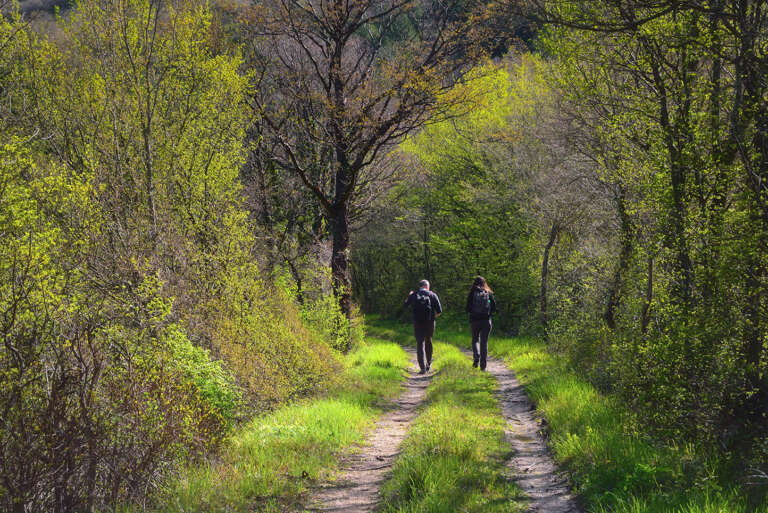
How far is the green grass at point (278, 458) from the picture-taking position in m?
5.23

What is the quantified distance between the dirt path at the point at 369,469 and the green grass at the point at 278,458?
20cm

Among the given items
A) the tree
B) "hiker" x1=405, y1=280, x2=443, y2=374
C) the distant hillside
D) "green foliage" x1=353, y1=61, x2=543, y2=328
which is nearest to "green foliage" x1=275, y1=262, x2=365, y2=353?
the tree

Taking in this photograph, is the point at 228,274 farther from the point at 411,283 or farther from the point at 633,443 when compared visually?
the point at 411,283

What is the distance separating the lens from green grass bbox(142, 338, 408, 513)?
523 cm

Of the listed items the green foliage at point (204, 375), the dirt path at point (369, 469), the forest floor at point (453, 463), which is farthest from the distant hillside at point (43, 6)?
the forest floor at point (453, 463)

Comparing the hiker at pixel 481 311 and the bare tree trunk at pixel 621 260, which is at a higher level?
the bare tree trunk at pixel 621 260

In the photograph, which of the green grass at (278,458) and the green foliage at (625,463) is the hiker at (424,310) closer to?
the green grass at (278,458)

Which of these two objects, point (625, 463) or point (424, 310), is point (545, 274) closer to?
point (424, 310)

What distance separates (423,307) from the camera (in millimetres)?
13469

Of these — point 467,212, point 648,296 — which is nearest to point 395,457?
point 648,296

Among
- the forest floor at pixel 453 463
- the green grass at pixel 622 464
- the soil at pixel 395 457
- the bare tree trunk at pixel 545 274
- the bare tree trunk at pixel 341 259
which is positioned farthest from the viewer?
the bare tree trunk at pixel 545 274

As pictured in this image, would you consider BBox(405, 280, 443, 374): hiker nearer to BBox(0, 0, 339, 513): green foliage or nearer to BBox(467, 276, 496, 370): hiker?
BBox(467, 276, 496, 370): hiker

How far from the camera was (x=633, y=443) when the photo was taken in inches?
225

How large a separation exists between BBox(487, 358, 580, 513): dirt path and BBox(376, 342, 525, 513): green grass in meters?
0.17
